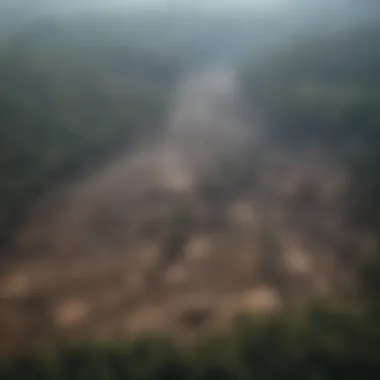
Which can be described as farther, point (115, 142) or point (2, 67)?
point (2, 67)

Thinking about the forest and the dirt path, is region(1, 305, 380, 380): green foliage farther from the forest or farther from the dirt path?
the dirt path

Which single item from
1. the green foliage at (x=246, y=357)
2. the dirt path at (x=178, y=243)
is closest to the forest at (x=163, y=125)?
the green foliage at (x=246, y=357)

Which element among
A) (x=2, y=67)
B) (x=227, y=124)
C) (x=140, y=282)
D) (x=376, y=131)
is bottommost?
(x=140, y=282)

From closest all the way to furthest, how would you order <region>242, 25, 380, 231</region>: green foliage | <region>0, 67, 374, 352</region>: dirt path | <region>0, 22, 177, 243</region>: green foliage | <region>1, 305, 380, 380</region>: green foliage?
<region>1, 305, 380, 380</region>: green foliage → <region>0, 67, 374, 352</region>: dirt path → <region>242, 25, 380, 231</region>: green foliage → <region>0, 22, 177, 243</region>: green foliage

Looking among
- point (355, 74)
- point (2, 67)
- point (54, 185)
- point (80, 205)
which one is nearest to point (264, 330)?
point (80, 205)

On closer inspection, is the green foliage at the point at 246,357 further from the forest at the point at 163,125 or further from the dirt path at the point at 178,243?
the dirt path at the point at 178,243

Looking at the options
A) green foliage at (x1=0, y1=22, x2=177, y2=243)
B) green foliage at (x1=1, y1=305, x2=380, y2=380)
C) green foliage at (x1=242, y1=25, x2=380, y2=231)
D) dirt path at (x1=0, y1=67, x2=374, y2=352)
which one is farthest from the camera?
green foliage at (x1=0, y1=22, x2=177, y2=243)

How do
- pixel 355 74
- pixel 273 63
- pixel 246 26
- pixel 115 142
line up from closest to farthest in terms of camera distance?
pixel 115 142, pixel 355 74, pixel 273 63, pixel 246 26

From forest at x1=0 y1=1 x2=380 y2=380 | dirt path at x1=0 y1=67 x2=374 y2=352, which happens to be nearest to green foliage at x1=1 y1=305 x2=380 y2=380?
forest at x1=0 y1=1 x2=380 y2=380

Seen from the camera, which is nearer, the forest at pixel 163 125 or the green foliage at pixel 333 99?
the forest at pixel 163 125

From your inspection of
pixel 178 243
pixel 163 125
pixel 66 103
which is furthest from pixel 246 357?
pixel 66 103

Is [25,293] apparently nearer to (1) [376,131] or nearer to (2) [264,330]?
(2) [264,330]
